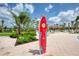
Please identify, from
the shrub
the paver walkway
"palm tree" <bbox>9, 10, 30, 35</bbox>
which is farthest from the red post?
the shrub

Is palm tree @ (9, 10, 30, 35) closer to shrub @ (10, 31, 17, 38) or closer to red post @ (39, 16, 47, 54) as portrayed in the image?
shrub @ (10, 31, 17, 38)

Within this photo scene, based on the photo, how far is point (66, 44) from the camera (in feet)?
6.81

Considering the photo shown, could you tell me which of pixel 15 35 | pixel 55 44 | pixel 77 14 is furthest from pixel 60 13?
pixel 15 35

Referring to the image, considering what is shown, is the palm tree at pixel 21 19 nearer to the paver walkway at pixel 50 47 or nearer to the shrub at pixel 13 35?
the shrub at pixel 13 35

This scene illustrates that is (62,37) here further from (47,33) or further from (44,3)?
(44,3)

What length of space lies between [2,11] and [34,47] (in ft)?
1.67

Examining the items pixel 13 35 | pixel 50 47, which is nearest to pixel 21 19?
pixel 13 35

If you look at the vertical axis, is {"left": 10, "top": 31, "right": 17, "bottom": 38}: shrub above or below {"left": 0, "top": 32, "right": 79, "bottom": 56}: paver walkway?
above

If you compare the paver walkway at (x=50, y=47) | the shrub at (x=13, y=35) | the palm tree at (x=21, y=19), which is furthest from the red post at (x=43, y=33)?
the shrub at (x=13, y=35)

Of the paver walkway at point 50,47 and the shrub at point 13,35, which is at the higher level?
the shrub at point 13,35

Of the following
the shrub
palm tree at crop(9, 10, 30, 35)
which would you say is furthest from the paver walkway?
palm tree at crop(9, 10, 30, 35)

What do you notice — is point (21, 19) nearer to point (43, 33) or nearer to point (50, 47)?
point (43, 33)

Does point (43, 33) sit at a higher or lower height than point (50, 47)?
higher

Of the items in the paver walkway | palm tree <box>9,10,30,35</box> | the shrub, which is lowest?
the paver walkway
